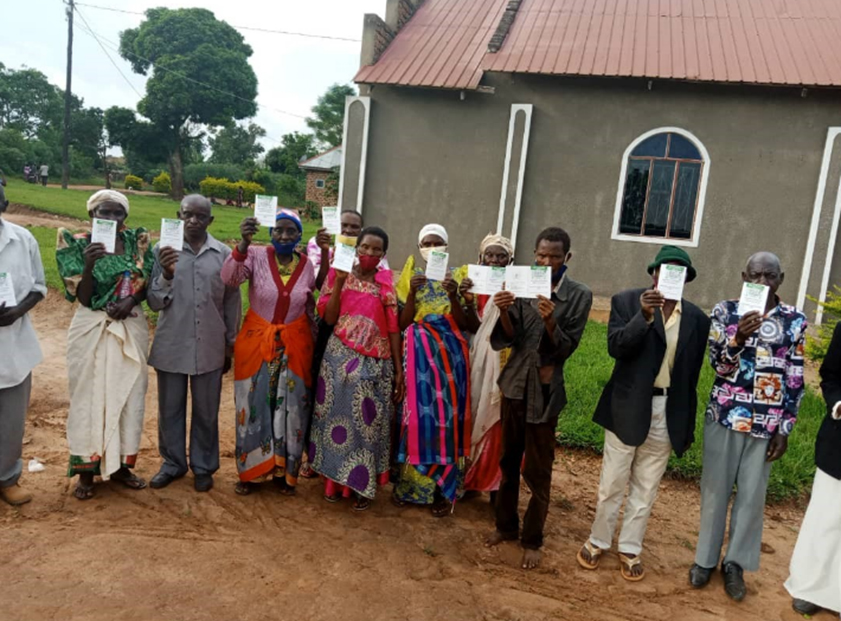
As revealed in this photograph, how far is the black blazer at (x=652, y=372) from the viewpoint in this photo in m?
3.55

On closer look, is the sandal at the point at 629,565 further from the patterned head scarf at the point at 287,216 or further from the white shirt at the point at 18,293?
the white shirt at the point at 18,293

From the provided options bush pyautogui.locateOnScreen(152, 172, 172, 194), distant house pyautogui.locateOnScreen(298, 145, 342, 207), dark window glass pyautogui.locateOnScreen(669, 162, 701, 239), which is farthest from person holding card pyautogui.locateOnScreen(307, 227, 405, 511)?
bush pyautogui.locateOnScreen(152, 172, 172, 194)

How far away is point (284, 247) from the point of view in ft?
13.7

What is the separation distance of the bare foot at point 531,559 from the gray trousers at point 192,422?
2.27 metres

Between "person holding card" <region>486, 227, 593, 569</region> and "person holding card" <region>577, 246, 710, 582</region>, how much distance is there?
0.28m

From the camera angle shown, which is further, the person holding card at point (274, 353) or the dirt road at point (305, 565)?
the person holding card at point (274, 353)

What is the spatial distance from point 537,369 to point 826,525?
6.01 ft

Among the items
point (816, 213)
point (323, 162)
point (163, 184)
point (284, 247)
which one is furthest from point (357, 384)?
point (163, 184)

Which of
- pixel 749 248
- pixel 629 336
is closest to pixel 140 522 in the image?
pixel 629 336

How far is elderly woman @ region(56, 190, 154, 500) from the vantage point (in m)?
4.05

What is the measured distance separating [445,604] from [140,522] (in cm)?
201

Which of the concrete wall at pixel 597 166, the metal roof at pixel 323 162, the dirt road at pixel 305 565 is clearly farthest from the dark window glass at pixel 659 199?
the metal roof at pixel 323 162

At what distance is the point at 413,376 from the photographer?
4.20m

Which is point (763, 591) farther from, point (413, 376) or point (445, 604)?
point (413, 376)
